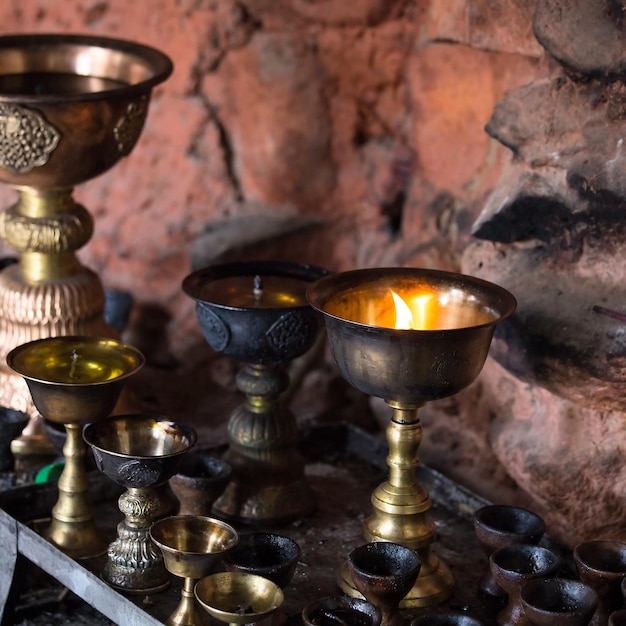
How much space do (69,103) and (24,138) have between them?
0.08 metres

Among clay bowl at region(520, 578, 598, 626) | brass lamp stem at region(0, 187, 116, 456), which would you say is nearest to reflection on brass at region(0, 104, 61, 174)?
brass lamp stem at region(0, 187, 116, 456)

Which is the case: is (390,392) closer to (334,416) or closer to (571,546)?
(571,546)

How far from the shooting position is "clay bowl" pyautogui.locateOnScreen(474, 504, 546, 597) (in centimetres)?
139

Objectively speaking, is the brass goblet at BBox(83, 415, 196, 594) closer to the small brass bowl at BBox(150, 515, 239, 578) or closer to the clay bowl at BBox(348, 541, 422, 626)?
the small brass bowl at BBox(150, 515, 239, 578)

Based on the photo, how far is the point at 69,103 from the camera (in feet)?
5.18

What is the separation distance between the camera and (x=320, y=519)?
5.30 ft

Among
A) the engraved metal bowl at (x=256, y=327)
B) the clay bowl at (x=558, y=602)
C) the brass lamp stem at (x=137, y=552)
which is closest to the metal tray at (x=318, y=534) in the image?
the brass lamp stem at (x=137, y=552)

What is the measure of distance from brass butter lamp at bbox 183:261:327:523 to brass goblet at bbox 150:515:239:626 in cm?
23

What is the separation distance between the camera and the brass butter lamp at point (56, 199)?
1679 mm

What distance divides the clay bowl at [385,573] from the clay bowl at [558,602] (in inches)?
4.9

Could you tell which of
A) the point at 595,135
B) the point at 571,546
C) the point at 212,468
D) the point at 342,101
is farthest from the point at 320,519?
the point at 342,101

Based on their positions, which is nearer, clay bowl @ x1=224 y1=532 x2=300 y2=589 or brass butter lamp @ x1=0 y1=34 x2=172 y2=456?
clay bowl @ x1=224 y1=532 x2=300 y2=589

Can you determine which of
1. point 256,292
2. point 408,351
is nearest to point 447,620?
point 408,351

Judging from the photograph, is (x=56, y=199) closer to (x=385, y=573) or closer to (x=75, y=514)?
(x=75, y=514)
